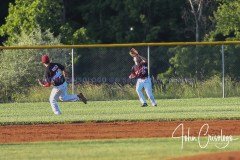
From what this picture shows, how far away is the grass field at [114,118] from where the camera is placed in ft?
51.2

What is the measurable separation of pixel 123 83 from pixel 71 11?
16.6 m

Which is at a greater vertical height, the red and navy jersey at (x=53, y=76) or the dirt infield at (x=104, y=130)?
the red and navy jersey at (x=53, y=76)

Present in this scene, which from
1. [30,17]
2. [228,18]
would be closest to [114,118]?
[228,18]

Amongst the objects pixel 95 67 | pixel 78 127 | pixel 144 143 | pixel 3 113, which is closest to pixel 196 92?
pixel 95 67

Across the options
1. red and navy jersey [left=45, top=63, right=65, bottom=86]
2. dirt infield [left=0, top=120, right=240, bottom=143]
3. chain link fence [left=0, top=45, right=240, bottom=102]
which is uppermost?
red and navy jersey [left=45, top=63, right=65, bottom=86]

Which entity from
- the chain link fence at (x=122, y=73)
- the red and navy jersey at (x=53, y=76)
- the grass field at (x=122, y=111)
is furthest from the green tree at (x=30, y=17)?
the red and navy jersey at (x=53, y=76)

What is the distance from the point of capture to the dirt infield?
19.1m

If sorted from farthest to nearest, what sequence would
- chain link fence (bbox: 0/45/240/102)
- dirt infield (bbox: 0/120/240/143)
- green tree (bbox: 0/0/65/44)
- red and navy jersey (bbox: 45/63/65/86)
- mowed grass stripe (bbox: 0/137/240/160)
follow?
1. green tree (bbox: 0/0/65/44)
2. chain link fence (bbox: 0/45/240/102)
3. red and navy jersey (bbox: 45/63/65/86)
4. dirt infield (bbox: 0/120/240/143)
5. mowed grass stripe (bbox: 0/137/240/160)

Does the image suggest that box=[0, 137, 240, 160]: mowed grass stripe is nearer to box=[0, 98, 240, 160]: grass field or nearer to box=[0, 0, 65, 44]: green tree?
box=[0, 98, 240, 160]: grass field

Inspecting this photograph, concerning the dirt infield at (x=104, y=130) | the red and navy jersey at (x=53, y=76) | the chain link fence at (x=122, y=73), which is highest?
the red and navy jersey at (x=53, y=76)

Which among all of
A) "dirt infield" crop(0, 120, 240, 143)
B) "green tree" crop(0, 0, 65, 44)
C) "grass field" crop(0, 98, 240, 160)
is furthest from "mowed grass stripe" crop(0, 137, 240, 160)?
"green tree" crop(0, 0, 65, 44)

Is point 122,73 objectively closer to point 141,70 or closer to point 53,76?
point 141,70

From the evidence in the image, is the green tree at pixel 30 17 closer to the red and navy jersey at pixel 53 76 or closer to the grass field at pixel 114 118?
the grass field at pixel 114 118

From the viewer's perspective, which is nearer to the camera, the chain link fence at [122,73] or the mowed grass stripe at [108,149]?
the mowed grass stripe at [108,149]
